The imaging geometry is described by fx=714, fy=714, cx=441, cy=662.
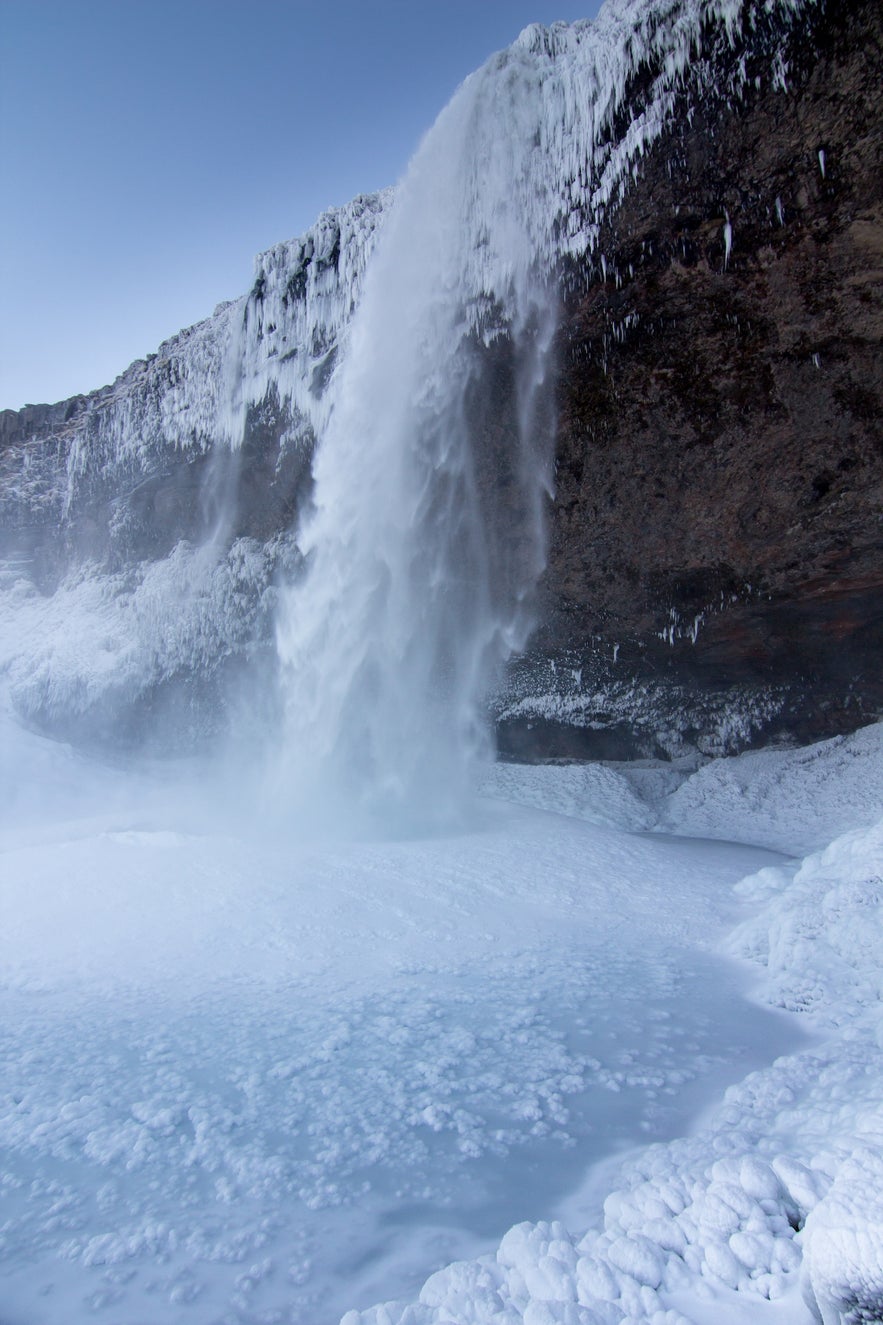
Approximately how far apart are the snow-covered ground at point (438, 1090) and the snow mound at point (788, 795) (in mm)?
2063

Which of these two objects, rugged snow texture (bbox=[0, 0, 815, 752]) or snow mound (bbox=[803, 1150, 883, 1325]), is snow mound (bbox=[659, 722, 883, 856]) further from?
snow mound (bbox=[803, 1150, 883, 1325])

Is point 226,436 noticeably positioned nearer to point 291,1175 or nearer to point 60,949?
point 60,949

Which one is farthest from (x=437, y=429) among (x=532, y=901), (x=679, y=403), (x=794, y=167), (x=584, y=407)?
(x=532, y=901)

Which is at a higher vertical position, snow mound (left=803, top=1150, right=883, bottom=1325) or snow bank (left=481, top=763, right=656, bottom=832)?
snow mound (left=803, top=1150, right=883, bottom=1325)

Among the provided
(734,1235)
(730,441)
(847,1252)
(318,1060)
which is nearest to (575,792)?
(730,441)

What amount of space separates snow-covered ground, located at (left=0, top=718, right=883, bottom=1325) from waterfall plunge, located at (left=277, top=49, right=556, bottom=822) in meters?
3.12

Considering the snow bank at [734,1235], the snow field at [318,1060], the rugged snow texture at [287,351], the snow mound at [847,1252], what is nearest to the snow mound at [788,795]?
the snow field at [318,1060]

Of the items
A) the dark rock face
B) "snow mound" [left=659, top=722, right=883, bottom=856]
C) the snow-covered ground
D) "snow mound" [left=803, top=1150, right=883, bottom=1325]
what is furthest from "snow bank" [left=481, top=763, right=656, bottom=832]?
"snow mound" [left=803, top=1150, right=883, bottom=1325]

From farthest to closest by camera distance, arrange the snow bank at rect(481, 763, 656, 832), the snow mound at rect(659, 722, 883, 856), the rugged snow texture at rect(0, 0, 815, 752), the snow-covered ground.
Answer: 1. the snow bank at rect(481, 763, 656, 832)
2. the snow mound at rect(659, 722, 883, 856)
3. the rugged snow texture at rect(0, 0, 815, 752)
4. the snow-covered ground

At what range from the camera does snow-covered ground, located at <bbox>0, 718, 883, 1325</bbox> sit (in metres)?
1.46

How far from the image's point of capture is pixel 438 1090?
7.62 ft

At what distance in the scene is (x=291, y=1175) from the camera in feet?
6.26

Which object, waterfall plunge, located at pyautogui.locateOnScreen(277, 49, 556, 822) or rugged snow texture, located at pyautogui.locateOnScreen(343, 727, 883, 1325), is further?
waterfall plunge, located at pyautogui.locateOnScreen(277, 49, 556, 822)

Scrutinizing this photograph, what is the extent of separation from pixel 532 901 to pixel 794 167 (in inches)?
222
